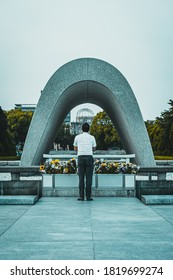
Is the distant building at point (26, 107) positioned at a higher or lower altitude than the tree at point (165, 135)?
higher

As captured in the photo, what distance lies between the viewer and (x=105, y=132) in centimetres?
6506

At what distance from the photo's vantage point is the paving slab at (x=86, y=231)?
15.9ft

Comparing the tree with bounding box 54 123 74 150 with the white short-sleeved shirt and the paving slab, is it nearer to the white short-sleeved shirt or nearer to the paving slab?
the white short-sleeved shirt

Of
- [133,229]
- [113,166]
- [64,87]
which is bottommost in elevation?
[133,229]

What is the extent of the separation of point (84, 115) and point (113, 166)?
338ft

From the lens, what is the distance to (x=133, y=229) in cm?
631

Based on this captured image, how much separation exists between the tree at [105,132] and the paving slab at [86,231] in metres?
55.1

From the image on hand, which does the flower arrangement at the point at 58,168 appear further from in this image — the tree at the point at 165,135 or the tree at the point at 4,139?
the tree at the point at 165,135

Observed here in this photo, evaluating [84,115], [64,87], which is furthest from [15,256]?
[84,115]

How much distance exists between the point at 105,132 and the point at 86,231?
194 ft

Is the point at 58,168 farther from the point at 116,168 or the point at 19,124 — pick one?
the point at 19,124

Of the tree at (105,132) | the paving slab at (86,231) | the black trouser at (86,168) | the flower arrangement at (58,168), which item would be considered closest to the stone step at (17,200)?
the paving slab at (86,231)

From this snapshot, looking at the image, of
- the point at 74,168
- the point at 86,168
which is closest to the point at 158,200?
the point at 86,168

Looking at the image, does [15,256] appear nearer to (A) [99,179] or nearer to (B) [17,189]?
(B) [17,189]
